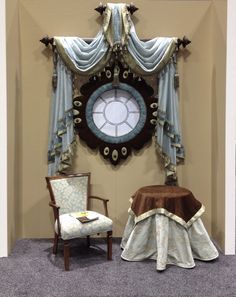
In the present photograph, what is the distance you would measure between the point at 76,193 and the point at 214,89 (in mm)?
1751

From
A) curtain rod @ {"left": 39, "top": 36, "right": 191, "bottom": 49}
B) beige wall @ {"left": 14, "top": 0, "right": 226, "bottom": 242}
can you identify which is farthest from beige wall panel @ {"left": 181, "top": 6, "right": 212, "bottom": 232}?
curtain rod @ {"left": 39, "top": 36, "right": 191, "bottom": 49}

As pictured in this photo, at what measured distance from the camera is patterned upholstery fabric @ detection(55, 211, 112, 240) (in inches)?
139

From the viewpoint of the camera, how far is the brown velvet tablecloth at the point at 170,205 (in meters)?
3.60

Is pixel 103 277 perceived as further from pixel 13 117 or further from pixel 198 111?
pixel 198 111

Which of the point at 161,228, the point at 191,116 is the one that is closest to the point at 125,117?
the point at 191,116

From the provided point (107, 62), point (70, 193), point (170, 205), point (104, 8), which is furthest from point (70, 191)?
point (104, 8)

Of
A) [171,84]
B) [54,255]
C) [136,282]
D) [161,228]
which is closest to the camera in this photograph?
[136,282]

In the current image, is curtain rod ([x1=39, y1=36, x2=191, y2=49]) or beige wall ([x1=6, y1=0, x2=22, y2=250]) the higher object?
curtain rod ([x1=39, y1=36, x2=191, y2=49])

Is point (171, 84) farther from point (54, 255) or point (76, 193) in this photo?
point (54, 255)

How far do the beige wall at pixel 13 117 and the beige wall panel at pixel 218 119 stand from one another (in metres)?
1.99

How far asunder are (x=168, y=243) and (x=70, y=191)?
1.07m

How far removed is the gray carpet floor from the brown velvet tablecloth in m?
0.43

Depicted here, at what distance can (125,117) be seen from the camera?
14.1 ft

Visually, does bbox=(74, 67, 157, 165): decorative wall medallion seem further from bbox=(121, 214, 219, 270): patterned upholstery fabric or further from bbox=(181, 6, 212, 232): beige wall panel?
bbox=(121, 214, 219, 270): patterned upholstery fabric
